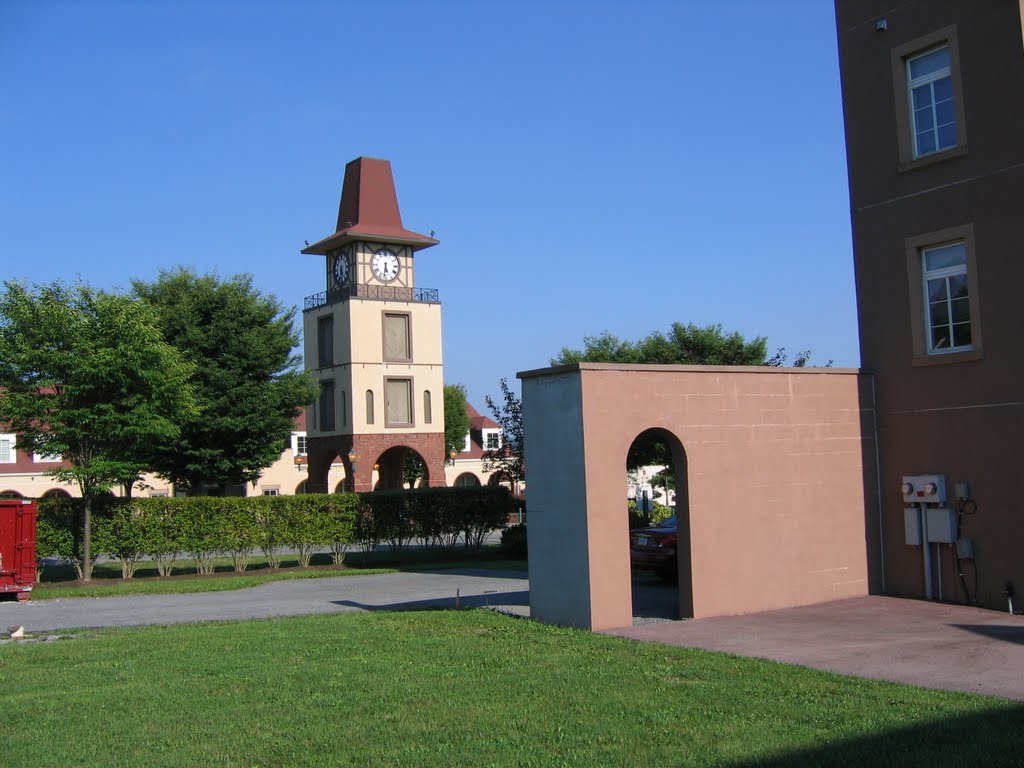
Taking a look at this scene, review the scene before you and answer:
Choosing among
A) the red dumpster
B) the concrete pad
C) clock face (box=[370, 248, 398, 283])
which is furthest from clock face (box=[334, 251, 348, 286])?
the concrete pad

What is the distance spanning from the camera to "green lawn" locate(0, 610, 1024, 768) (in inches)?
253

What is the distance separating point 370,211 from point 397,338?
613 centimetres

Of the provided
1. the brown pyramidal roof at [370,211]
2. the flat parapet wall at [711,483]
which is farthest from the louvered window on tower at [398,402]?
the flat parapet wall at [711,483]

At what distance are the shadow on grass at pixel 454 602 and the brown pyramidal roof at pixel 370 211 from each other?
29.8 meters

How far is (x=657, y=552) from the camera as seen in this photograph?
58.1 feet

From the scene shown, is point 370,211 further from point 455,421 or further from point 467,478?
point 467,478

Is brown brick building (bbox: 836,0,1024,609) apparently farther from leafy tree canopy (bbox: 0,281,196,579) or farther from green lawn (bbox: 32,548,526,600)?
leafy tree canopy (bbox: 0,281,196,579)

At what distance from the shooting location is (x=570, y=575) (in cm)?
1199

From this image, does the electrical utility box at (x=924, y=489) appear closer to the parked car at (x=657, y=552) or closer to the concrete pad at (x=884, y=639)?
the concrete pad at (x=884, y=639)

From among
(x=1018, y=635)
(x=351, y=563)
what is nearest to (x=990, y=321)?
(x=1018, y=635)

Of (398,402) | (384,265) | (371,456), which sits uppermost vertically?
(384,265)

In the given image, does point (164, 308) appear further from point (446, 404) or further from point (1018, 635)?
point (446, 404)

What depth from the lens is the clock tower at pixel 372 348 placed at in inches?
1711

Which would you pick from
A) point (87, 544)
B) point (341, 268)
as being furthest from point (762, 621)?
point (341, 268)
